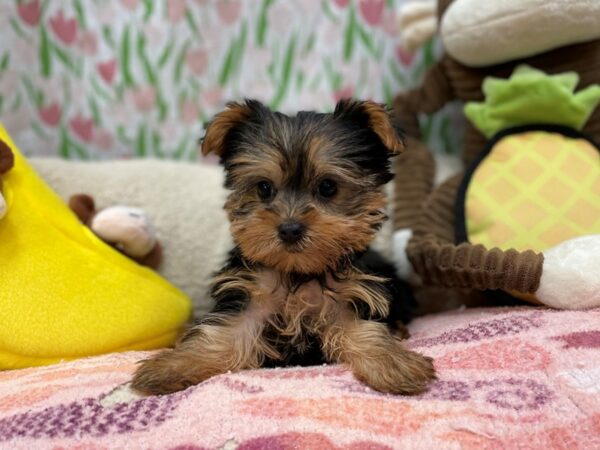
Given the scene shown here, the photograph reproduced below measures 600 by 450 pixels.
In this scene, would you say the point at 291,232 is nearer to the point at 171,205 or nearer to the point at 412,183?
the point at 412,183

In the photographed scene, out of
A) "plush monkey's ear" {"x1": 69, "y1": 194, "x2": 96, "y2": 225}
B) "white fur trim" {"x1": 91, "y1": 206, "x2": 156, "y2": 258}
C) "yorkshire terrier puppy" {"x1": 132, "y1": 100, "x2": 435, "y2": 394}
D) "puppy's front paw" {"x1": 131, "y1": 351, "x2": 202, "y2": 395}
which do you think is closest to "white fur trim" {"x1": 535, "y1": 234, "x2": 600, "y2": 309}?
"yorkshire terrier puppy" {"x1": 132, "y1": 100, "x2": 435, "y2": 394}

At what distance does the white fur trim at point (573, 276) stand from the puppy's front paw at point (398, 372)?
2.17ft

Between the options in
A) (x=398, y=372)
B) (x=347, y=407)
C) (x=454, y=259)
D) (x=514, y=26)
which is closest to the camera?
(x=347, y=407)

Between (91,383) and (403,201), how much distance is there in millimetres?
1868

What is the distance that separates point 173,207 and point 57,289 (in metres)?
1.04

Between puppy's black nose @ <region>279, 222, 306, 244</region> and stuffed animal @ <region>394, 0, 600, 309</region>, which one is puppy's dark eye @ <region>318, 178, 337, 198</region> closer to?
puppy's black nose @ <region>279, 222, 306, 244</region>

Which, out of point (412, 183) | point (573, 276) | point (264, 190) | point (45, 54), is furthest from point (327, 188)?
point (45, 54)

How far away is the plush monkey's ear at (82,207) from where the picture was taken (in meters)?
3.01

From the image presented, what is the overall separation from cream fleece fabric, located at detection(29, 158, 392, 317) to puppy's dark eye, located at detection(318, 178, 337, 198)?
43.0 inches

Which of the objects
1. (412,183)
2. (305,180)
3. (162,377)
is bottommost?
(162,377)

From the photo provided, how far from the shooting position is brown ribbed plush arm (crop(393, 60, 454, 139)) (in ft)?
11.0

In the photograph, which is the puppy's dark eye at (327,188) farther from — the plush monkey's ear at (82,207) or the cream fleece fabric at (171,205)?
the plush monkey's ear at (82,207)

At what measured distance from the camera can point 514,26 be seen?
2783mm

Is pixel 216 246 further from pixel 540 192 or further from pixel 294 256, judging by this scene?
pixel 540 192
